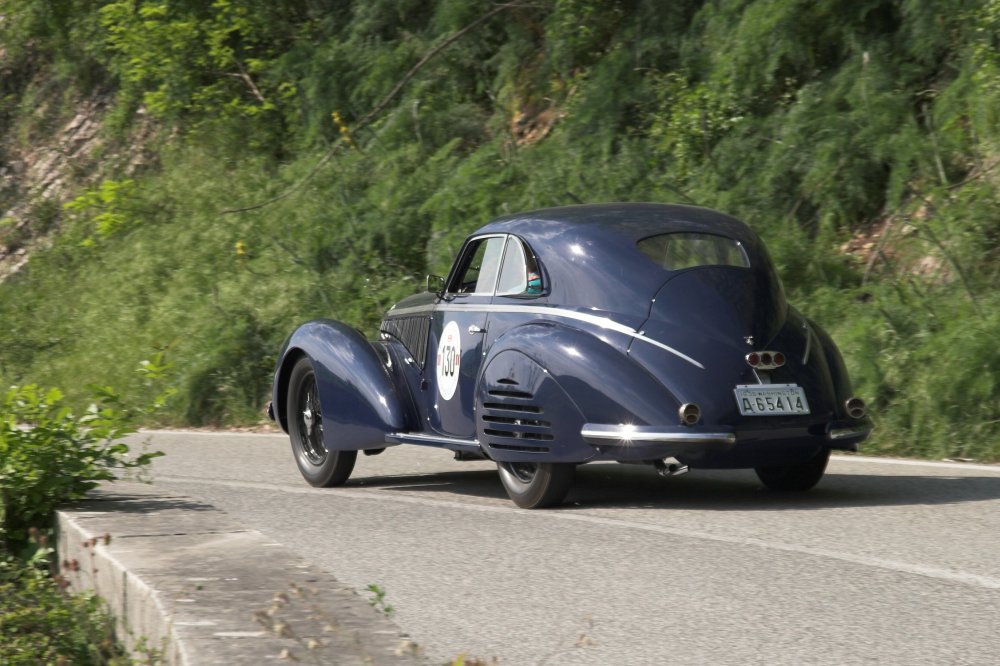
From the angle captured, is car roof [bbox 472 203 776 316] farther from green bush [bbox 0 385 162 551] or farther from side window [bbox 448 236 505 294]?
green bush [bbox 0 385 162 551]

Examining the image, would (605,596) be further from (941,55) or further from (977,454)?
(941,55)

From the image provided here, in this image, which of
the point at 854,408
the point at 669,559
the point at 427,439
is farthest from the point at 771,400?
the point at 427,439

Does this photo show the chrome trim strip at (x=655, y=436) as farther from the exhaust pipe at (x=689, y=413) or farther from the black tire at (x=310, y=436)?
the black tire at (x=310, y=436)

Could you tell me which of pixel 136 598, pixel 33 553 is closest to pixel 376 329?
pixel 33 553

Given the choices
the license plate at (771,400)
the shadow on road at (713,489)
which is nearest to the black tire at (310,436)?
the shadow on road at (713,489)

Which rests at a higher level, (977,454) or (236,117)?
(236,117)

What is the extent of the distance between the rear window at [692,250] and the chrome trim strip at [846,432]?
1045 mm

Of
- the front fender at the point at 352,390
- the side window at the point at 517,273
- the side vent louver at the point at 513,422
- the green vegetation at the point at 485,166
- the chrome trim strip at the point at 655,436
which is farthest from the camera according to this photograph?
the green vegetation at the point at 485,166

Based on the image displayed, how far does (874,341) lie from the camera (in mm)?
11469

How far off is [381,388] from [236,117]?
554 inches

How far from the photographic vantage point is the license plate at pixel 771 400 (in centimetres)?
748

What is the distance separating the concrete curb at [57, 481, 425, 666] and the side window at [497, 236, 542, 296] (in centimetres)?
272

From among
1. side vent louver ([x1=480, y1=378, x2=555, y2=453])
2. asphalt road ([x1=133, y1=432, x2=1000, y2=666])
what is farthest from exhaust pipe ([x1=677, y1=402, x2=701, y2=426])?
side vent louver ([x1=480, y1=378, x2=555, y2=453])

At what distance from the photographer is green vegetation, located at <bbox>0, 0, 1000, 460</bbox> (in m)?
12.7
